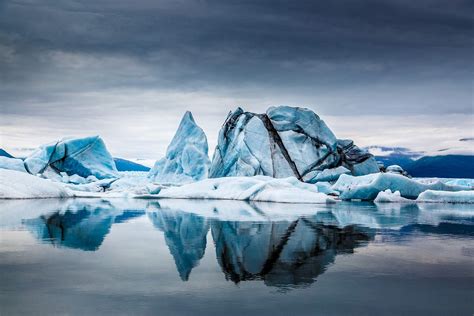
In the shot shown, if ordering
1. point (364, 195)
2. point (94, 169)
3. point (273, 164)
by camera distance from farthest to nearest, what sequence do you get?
point (94, 169), point (273, 164), point (364, 195)

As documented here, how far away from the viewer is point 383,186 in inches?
919

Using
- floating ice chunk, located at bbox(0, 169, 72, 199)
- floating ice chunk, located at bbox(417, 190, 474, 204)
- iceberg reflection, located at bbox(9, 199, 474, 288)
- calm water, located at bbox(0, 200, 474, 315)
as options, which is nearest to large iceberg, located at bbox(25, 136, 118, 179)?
floating ice chunk, located at bbox(0, 169, 72, 199)

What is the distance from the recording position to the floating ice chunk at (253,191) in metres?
20.0

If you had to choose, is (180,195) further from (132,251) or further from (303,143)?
(132,251)

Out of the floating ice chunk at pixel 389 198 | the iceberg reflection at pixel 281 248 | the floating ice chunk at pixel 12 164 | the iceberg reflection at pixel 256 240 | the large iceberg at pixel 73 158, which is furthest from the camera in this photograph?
the large iceberg at pixel 73 158

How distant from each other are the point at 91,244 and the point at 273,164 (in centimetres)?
2333

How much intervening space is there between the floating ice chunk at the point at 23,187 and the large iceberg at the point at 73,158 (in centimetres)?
1385

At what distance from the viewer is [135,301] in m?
3.78

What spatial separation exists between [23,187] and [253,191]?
971 cm

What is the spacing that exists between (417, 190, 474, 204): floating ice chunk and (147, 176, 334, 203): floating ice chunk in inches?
197

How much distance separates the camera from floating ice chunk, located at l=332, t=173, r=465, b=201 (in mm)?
22875

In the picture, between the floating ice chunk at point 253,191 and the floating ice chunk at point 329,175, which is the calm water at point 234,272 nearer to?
the floating ice chunk at point 253,191

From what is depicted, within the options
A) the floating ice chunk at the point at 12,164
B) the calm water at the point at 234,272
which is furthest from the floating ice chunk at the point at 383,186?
the floating ice chunk at the point at 12,164

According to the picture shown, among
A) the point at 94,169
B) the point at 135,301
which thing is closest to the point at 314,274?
the point at 135,301
